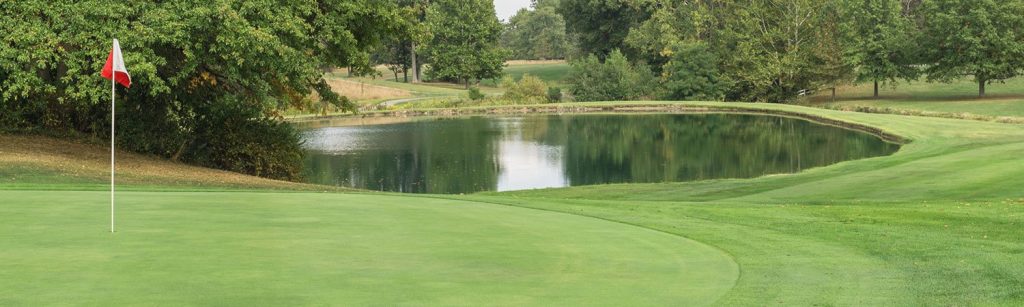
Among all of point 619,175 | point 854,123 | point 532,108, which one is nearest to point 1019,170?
point 619,175

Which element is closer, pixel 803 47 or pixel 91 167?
pixel 91 167

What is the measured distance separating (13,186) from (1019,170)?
66.7ft

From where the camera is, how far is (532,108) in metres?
75.9

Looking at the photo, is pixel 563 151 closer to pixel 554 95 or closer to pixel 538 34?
pixel 554 95

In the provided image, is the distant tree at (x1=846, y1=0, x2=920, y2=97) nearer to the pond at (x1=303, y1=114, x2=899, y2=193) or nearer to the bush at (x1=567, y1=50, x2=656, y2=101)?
the pond at (x1=303, y1=114, x2=899, y2=193)

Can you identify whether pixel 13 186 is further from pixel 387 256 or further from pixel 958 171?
pixel 958 171

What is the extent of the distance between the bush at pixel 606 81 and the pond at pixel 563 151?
17685 mm

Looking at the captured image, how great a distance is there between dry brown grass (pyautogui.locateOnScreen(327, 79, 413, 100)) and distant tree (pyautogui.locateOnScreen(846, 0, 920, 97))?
36339 millimetres

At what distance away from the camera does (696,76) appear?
80.8 m

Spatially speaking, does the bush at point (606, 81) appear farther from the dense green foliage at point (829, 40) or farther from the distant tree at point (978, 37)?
the distant tree at point (978, 37)

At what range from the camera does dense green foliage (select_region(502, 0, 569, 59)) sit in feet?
495

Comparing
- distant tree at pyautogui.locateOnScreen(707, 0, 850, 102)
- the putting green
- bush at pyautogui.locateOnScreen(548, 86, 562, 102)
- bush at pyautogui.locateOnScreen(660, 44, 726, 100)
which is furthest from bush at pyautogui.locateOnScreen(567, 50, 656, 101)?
the putting green

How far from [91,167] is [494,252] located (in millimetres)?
15344

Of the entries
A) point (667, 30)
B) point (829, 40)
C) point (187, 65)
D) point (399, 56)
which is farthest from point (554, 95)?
point (187, 65)
